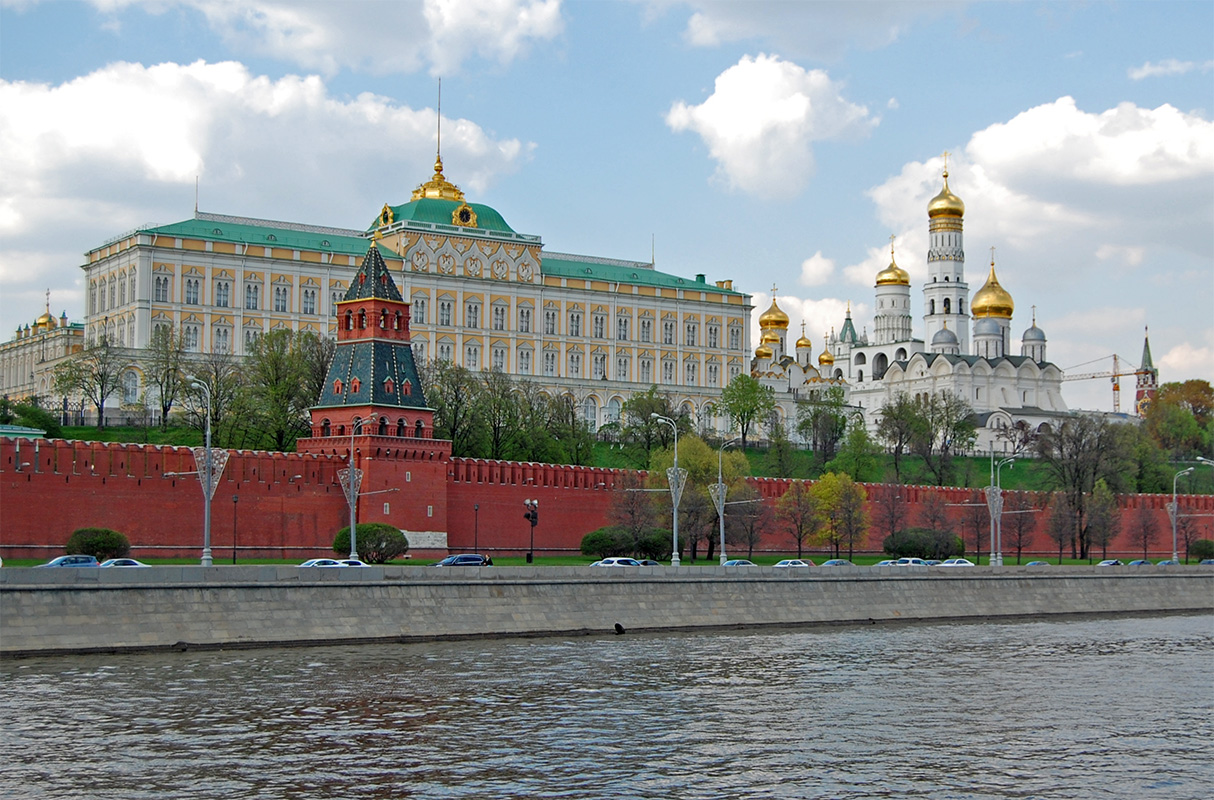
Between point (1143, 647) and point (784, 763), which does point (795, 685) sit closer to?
point (784, 763)

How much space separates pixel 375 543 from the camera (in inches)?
1929

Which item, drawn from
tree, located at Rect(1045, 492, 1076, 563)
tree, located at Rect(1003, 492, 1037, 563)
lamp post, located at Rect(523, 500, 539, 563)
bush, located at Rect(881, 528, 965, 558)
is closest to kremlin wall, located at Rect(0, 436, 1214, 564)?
lamp post, located at Rect(523, 500, 539, 563)

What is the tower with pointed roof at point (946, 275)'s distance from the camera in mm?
128000

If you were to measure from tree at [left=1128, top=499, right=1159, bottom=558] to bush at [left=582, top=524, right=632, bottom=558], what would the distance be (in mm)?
29734

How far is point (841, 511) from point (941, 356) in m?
60.4

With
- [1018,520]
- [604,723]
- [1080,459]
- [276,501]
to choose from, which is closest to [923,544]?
[1018,520]

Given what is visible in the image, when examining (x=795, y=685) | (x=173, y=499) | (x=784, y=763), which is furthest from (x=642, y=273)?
(x=784, y=763)

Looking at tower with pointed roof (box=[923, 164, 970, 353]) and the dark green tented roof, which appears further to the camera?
tower with pointed roof (box=[923, 164, 970, 353])

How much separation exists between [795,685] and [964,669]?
487cm

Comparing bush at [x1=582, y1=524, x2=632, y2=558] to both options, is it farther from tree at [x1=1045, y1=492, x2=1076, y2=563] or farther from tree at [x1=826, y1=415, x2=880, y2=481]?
tree at [x1=826, y1=415, x2=880, y2=481]

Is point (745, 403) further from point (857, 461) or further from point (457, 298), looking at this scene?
point (457, 298)

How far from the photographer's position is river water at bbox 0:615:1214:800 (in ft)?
71.1

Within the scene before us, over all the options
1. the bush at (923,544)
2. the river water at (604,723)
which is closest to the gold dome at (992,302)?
the bush at (923,544)

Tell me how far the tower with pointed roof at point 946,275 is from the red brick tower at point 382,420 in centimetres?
7997
